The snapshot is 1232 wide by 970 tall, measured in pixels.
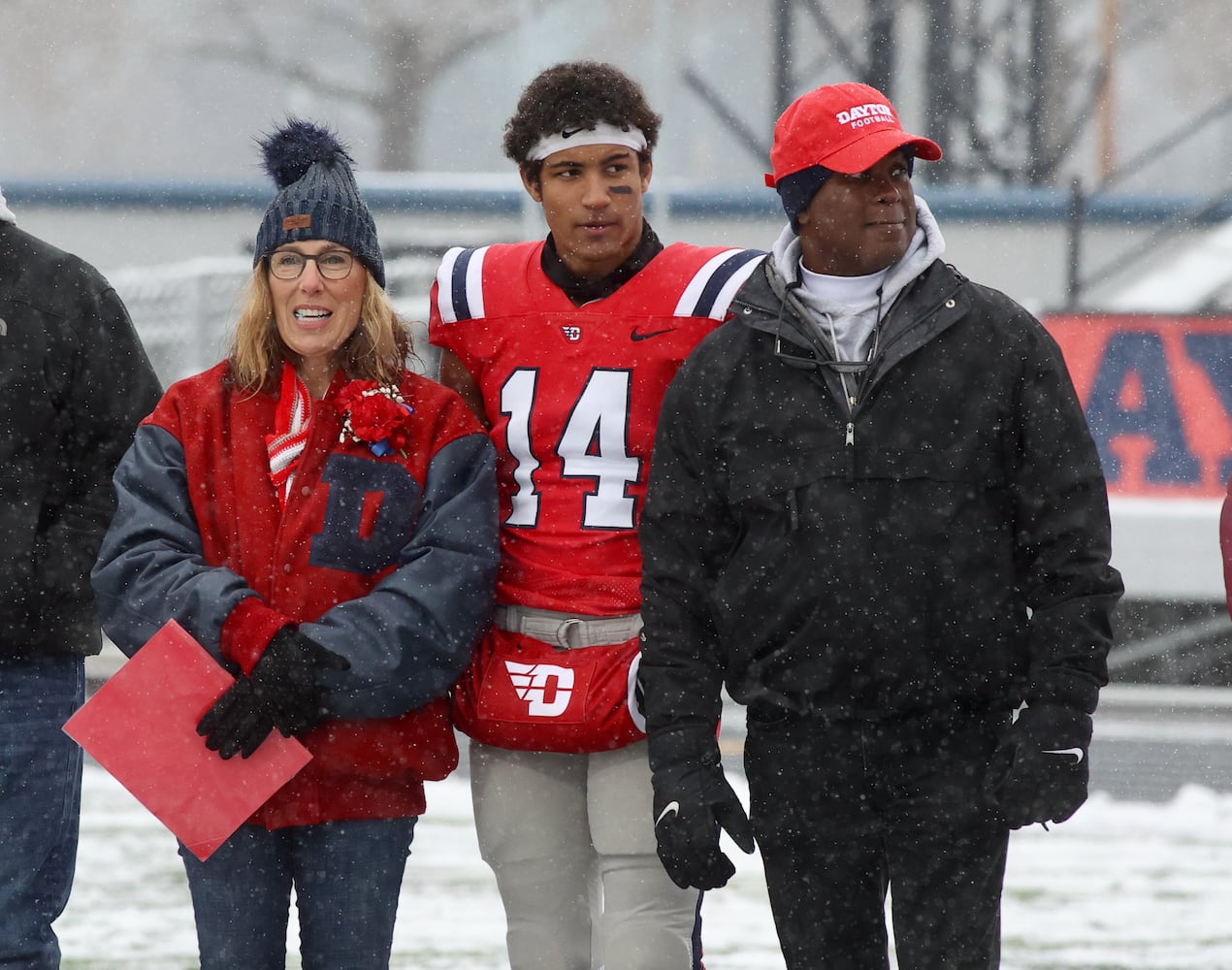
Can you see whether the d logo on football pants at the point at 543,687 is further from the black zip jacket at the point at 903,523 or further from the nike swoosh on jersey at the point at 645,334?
the nike swoosh on jersey at the point at 645,334

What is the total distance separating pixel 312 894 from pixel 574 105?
148 centimetres

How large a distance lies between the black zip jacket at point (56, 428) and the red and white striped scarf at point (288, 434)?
473 millimetres

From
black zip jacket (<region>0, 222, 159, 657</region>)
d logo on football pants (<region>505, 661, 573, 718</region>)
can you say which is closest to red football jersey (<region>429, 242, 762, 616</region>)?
d logo on football pants (<region>505, 661, 573, 718</region>)

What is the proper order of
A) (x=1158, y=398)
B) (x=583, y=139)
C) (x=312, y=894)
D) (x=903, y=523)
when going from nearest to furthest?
1. (x=903, y=523)
2. (x=312, y=894)
3. (x=583, y=139)
4. (x=1158, y=398)

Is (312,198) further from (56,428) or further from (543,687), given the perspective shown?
(543,687)

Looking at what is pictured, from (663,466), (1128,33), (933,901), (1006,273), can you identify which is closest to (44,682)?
(663,466)

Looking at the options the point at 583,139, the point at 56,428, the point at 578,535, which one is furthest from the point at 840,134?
the point at 56,428

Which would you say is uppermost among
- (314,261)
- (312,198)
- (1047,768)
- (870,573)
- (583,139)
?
(583,139)

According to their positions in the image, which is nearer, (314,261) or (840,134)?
(840,134)

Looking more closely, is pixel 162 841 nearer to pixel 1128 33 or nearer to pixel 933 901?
pixel 933 901

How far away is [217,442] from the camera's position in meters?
3.05

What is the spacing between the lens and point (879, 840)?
2854 mm

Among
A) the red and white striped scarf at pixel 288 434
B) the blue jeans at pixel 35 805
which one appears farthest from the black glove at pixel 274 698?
the blue jeans at pixel 35 805

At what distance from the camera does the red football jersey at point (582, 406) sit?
3154 millimetres
